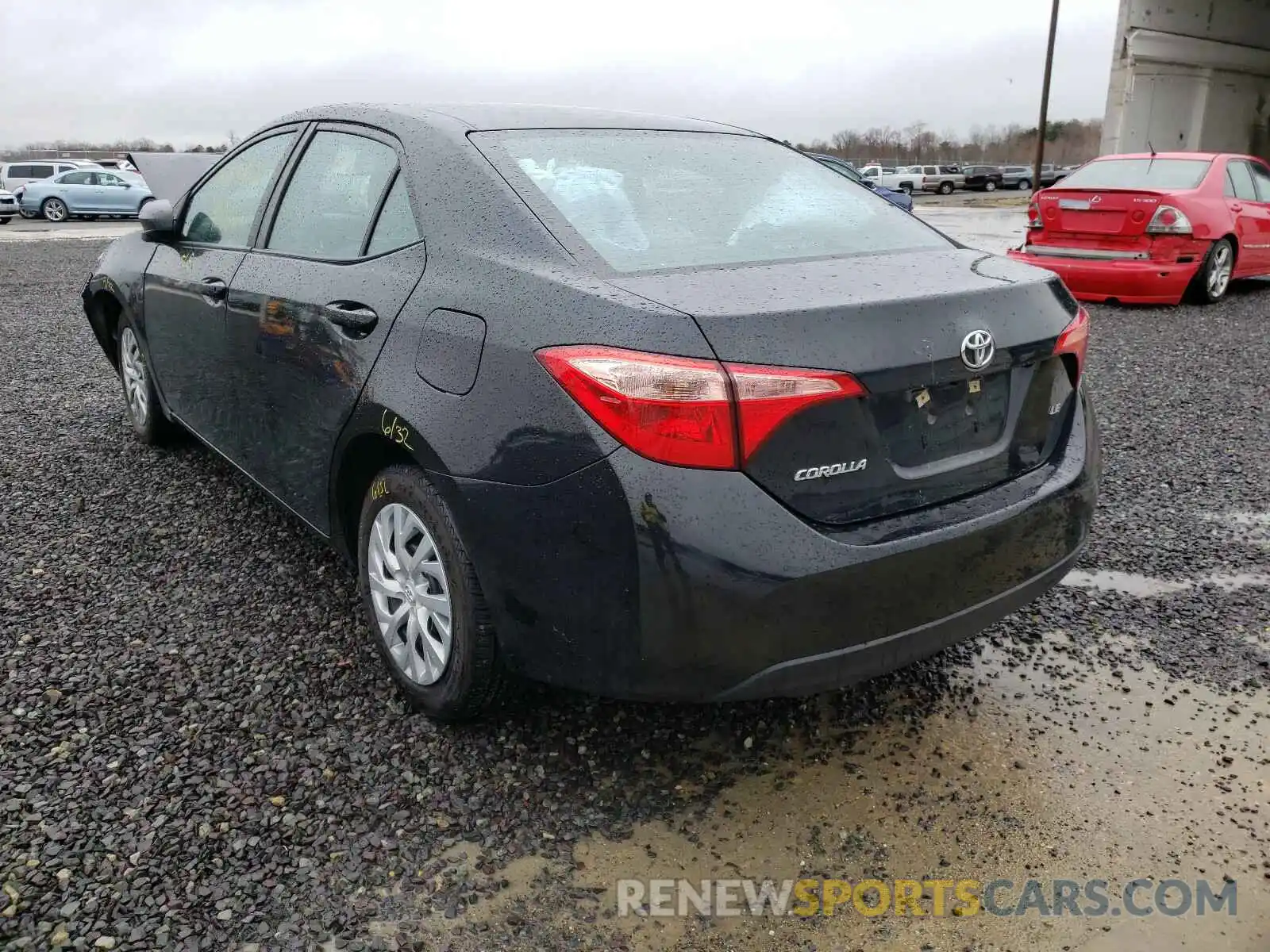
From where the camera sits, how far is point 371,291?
260 centimetres

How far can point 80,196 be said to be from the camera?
29219 millimetres

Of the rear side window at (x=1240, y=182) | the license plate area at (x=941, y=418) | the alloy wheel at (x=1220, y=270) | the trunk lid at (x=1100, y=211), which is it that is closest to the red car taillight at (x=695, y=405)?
the license plate area at (x=941, y=418)

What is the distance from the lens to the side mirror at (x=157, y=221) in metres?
4.00

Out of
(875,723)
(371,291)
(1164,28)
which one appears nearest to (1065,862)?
(875,723)

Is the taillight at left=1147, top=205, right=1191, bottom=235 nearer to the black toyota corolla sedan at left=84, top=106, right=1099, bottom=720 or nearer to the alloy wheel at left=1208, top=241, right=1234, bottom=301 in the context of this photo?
the alloy wheel at left=1208, top=241, right=1234, bottom=301

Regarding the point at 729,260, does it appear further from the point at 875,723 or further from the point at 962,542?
the point at 875,723

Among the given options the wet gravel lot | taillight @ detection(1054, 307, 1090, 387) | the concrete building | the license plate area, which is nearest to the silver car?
the concrete building

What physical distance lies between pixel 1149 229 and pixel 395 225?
321 inches

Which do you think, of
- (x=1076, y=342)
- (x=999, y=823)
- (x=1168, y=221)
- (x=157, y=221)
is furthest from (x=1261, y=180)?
(x=157, y=221)

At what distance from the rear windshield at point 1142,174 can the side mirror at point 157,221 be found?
26.1 ft

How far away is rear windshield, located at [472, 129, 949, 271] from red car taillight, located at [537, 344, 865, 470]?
39 centimetres

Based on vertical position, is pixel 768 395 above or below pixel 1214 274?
above

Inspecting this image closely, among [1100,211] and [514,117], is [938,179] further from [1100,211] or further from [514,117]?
[514,117]

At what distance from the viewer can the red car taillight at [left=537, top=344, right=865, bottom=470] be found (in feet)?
6.26
